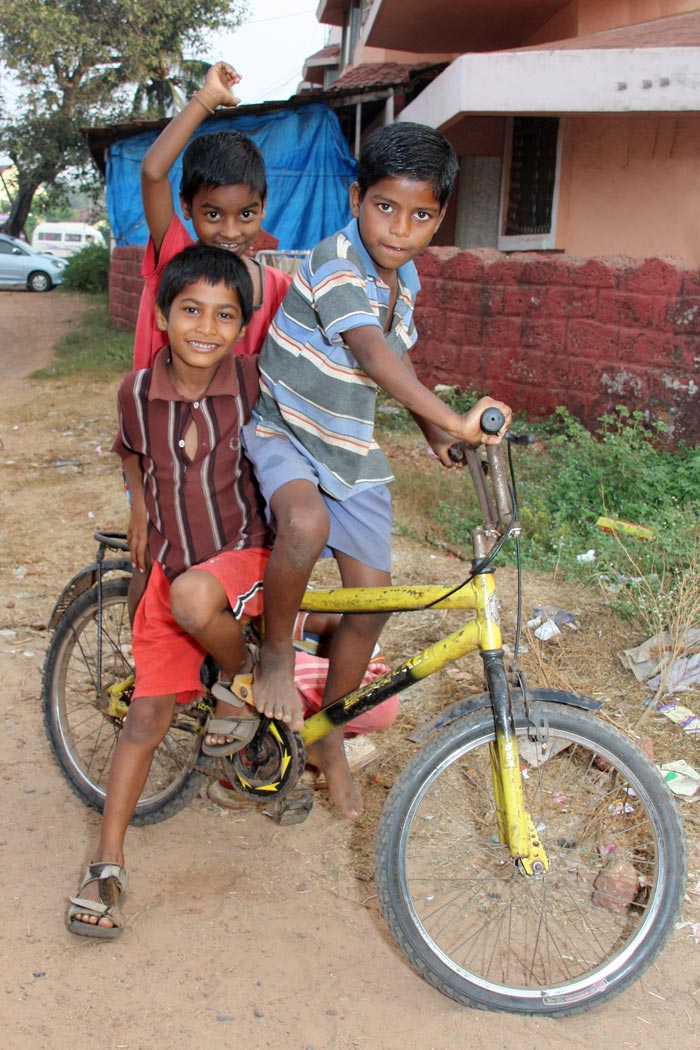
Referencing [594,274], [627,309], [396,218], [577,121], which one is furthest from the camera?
[577,121]

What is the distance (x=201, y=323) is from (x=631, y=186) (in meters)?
5.95

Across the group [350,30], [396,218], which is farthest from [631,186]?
[350,30]

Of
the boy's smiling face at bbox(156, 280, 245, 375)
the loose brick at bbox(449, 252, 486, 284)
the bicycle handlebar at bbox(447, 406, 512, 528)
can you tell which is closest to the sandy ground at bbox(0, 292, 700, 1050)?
the bicycle handlebar at bbox(447, 406, 512, 528)

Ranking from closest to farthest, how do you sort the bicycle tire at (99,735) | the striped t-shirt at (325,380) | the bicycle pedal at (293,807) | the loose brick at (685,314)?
the striped t-shirt at (325,380) → the bicycle pedal at (293,807) → the bicycle tire at (99,735) → the loose brick at (685,314)

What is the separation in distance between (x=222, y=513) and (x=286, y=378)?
0.41 m

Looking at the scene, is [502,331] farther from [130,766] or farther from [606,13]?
[130,766]

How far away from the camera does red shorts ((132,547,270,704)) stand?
2.60m

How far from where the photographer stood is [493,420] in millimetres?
2010

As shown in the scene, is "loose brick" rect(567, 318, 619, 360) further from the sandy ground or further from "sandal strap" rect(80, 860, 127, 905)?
"sandal strap" rect(80, 860, 127, 905)

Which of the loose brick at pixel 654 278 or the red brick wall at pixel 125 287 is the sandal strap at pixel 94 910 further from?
the red brick wall at pixel 125 287

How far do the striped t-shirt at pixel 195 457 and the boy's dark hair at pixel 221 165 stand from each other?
23.3 inches

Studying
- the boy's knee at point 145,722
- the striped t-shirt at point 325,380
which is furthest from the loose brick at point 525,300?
the boy's knee at point 145,722

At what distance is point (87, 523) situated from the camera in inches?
242

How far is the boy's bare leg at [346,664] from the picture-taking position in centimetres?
262
